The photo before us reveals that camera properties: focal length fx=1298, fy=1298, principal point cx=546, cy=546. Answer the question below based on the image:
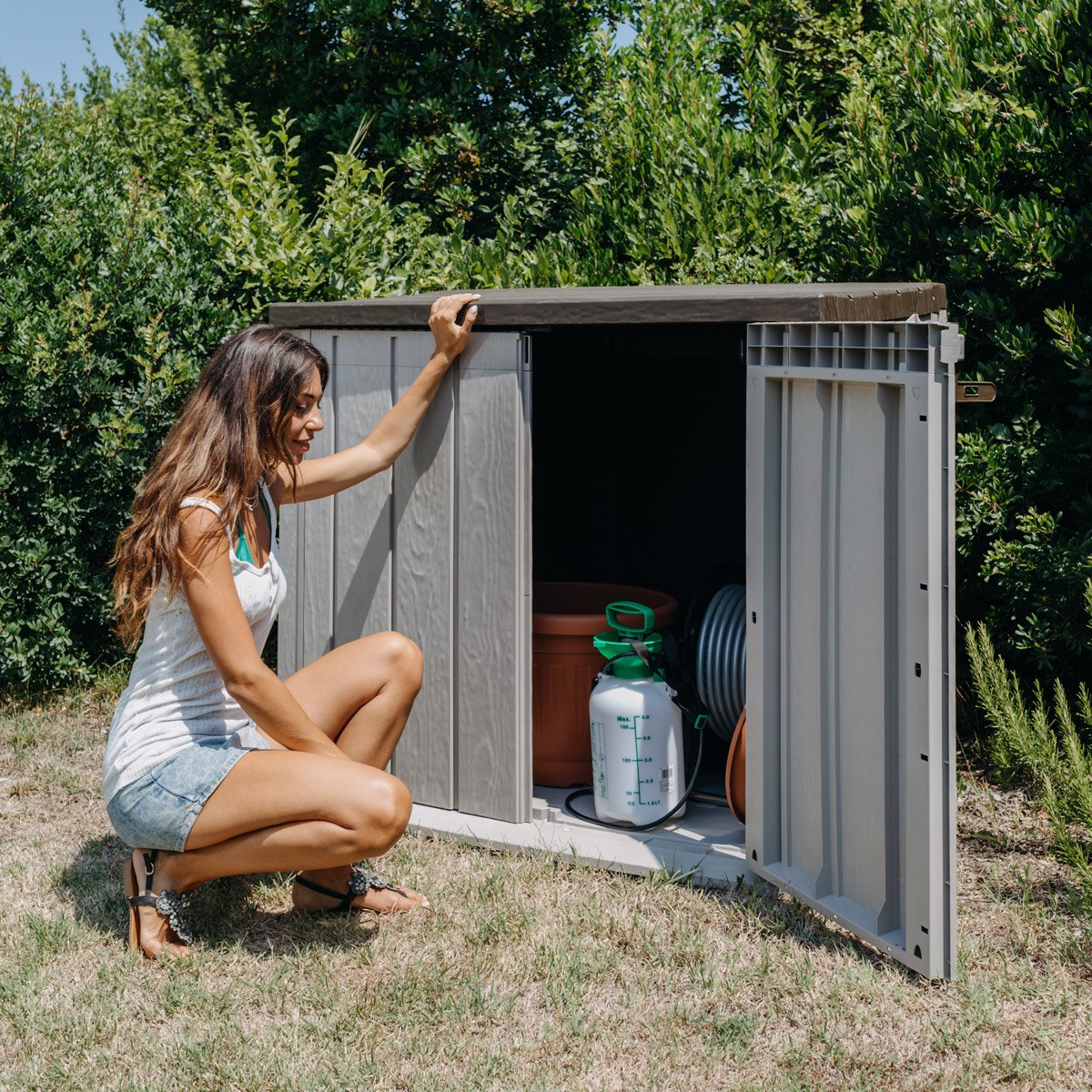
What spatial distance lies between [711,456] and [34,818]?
292cm

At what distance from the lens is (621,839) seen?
396cm

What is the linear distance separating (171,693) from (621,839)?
145 cm

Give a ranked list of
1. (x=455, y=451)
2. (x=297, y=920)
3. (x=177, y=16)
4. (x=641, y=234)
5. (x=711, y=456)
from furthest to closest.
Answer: (x=177, y=16), (x=641, y=234), (x=711, y=456), (x=455, y=451), (x=297, y=920)

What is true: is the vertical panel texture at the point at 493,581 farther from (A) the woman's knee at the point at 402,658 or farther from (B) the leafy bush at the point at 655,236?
(B) the leafy bush at the point at 655,236

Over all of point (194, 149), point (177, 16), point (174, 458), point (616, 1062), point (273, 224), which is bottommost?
point (616, 1062)

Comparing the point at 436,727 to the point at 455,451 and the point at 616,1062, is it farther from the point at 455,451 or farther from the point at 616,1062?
the point at 616,1062

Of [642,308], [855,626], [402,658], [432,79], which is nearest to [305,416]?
[402,658]

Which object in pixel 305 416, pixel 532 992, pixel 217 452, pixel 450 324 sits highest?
pixel 450 324

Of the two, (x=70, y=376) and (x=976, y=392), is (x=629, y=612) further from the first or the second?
(x=70, y=376)

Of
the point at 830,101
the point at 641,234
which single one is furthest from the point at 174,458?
the point at 830,101

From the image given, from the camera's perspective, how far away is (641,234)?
259 inches

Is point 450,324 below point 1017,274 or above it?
below

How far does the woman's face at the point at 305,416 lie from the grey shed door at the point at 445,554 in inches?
25.2

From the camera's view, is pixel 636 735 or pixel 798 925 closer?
pixel 798 925
